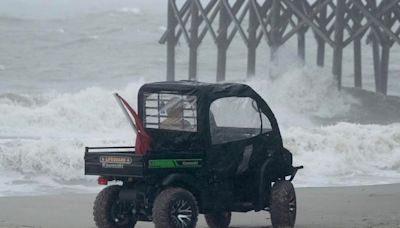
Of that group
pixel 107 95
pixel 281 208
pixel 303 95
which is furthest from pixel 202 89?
pixel 303 95

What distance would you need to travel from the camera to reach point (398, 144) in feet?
60.3

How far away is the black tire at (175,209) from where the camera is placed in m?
8.66

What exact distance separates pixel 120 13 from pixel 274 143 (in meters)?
44.7

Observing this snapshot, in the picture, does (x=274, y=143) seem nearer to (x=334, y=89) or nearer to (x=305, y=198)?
(x=305, y=198)

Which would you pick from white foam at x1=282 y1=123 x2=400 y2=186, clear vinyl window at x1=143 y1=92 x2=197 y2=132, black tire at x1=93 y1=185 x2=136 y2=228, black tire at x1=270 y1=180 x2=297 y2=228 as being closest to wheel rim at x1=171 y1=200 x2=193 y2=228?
black tire at x1=93 y1=185 x2=136 y2=228

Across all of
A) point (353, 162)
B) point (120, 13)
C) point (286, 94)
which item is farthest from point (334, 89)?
point (120, 13)

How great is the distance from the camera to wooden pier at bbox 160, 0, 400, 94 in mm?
22500

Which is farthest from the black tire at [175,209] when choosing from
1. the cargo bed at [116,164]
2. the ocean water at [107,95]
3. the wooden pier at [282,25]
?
the wooden pier at [282,25]

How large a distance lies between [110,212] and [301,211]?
281 centimetres

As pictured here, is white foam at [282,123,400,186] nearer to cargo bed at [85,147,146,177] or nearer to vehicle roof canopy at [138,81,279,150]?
vehicle roof canopy at [138,81,279,150]

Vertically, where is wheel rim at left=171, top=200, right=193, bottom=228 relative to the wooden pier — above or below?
below

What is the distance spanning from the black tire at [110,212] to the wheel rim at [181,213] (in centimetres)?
51

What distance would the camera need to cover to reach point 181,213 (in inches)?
346

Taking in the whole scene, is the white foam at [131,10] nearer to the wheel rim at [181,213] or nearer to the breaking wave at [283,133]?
the breaking wave at [283,133]
